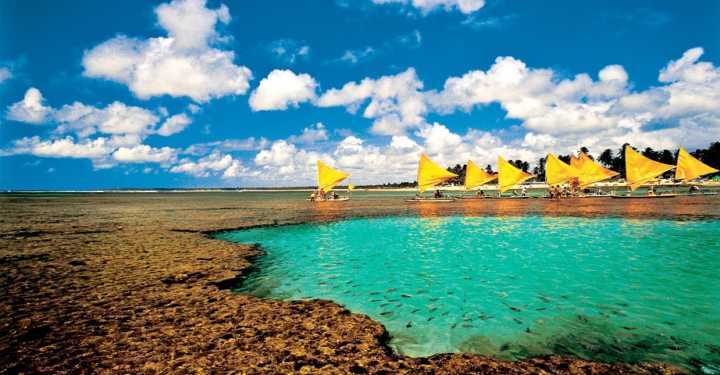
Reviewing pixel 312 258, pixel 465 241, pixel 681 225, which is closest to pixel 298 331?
pixel 312 258

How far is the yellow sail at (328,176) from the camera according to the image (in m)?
73.8

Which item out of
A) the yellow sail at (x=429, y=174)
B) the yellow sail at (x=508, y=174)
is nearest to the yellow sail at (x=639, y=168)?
the yellow sail at (x=508, y=174)

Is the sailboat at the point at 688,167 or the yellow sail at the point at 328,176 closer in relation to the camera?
the sailboat at the point at 688,167

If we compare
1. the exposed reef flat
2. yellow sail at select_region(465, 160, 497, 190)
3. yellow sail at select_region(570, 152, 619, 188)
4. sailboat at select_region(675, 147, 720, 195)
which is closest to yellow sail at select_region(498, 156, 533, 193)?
yellow sail at select_region(465, 160, 497, 190)

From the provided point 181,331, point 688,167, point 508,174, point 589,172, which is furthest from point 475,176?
point 181,331

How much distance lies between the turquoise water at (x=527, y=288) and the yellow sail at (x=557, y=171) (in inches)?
2063

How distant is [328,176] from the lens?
245 feet

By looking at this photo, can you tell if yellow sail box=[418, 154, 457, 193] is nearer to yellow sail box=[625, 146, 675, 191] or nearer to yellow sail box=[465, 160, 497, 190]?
yellow sail box=[465, 160, 497, 190]

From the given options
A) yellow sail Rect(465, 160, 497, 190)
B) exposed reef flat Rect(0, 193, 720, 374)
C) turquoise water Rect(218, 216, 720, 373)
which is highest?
yellow sail Rect(465, 160, 497, 190)

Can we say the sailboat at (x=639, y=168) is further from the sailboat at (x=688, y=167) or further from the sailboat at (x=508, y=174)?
the sailboat at (x=508, y=174)

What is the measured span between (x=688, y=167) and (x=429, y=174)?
47.9 metres

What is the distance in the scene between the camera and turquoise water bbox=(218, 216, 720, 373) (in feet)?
23.7

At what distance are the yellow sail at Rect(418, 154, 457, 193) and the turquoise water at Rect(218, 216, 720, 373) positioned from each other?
4599 centimetres

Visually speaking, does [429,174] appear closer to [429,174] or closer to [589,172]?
[429,174]
